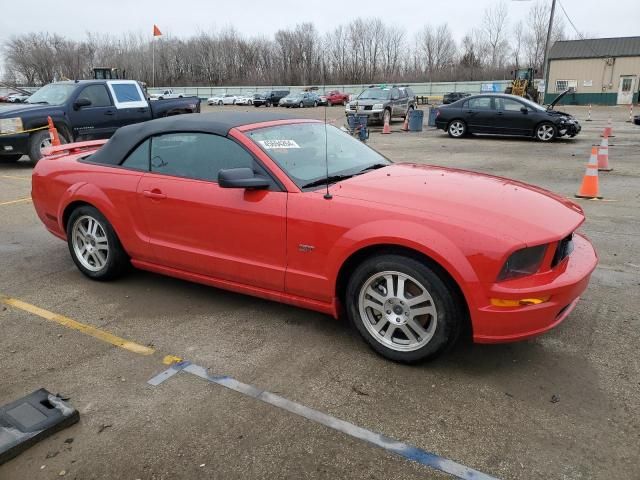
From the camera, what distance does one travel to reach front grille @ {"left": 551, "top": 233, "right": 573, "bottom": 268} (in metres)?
3.11

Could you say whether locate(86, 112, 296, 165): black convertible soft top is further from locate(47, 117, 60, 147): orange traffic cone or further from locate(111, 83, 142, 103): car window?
locate(111, 83, 142, 103): car window

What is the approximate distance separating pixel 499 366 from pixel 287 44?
95.5 metres

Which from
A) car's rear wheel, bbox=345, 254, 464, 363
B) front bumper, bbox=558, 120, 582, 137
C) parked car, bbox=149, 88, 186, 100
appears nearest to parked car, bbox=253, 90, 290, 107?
parked car, bbox=149, 88, 186, 100

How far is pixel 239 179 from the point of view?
11.3 feet

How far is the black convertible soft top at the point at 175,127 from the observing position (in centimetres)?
398

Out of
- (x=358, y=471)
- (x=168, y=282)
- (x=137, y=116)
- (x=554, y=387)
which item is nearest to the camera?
(x=358, y=471)

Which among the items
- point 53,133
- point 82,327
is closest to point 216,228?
point 82,327

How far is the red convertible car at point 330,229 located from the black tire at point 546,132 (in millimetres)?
13774

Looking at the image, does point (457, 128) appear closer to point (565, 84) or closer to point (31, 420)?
point (31, 420)

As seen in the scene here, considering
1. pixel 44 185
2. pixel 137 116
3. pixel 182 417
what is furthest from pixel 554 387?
pixel 137 116

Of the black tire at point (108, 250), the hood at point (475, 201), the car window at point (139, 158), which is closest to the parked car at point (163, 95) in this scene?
the black tire at point (108, 250)

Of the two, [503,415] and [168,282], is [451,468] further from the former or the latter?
[168,282]

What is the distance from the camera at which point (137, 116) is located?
13.1 m

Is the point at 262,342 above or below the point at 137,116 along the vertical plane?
below
